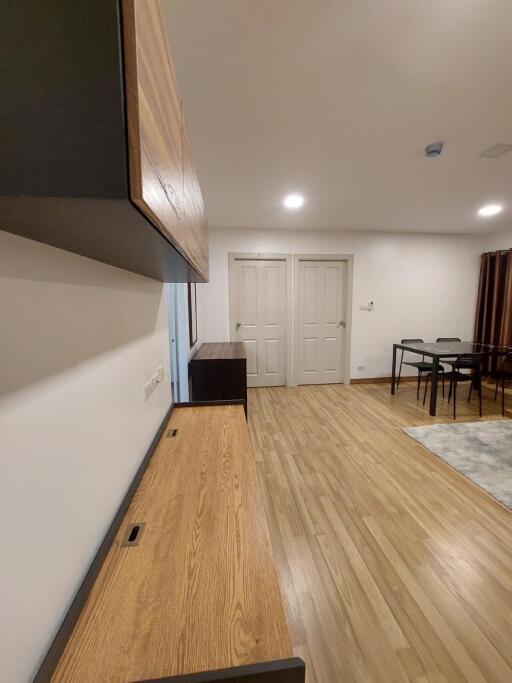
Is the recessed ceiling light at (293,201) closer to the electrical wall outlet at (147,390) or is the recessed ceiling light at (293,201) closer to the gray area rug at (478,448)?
the electrical wall outlet at (147,390)

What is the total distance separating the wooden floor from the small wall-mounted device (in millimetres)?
2431

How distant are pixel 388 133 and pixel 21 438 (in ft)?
7.80

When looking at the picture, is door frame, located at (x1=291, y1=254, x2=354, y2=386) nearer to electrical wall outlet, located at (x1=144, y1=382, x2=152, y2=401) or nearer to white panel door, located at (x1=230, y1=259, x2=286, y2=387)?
white panel door, located at (x1=230, y1=259, x2=286, y2=387)

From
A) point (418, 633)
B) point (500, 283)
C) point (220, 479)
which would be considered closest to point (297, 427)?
point (418, 633)

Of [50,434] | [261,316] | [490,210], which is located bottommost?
[50,434]

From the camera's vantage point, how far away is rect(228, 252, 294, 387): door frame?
429cm

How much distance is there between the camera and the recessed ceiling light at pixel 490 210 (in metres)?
3.33

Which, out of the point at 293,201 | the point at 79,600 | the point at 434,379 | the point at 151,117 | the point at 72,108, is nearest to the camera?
the point at 72,108

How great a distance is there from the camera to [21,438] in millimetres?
493

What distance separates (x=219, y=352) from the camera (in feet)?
11.0

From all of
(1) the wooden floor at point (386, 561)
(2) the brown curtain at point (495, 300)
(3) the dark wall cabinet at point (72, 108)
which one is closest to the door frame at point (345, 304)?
(1) the wooden floor at point (386, 561)

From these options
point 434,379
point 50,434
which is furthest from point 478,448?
point 50,434

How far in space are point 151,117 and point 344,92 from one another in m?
1.51

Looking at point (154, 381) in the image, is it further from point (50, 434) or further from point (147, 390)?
point (50, 434)
